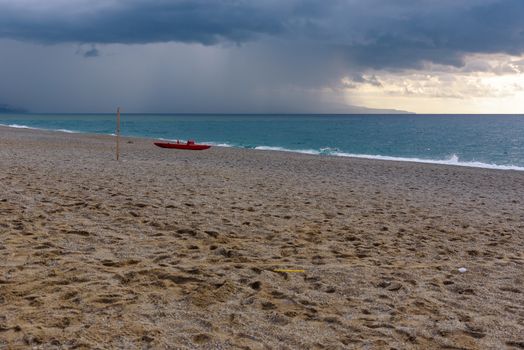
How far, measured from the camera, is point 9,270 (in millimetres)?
5215

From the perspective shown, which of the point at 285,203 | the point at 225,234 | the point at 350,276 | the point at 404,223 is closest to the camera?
the point at 350,276

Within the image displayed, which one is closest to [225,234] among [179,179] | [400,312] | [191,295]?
[191,295]

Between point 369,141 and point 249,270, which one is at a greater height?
point 369,141

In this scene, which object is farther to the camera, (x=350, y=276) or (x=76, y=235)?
(x=76, y=235)

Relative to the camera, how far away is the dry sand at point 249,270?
4.07 meters

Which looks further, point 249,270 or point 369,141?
point 369,141

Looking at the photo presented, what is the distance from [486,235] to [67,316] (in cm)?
→ 654

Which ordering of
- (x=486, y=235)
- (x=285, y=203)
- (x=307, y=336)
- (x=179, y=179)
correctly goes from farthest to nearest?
1. (x=179, y=179)
2. (x=285, y=203)
3. (x=486, y=235)
4. (x=307, y=336)

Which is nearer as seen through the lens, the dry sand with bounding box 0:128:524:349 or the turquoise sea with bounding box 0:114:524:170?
the dry sand with bounding box 0:128:524:349

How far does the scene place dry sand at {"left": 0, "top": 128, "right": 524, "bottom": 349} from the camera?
4.07 metres

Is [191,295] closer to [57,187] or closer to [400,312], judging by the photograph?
[400,312]

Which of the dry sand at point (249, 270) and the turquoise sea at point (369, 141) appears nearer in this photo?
the dry sand at point (249, 270)

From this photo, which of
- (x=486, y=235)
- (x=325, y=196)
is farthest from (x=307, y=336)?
(x=325, y=196)

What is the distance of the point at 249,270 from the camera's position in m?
5.63
